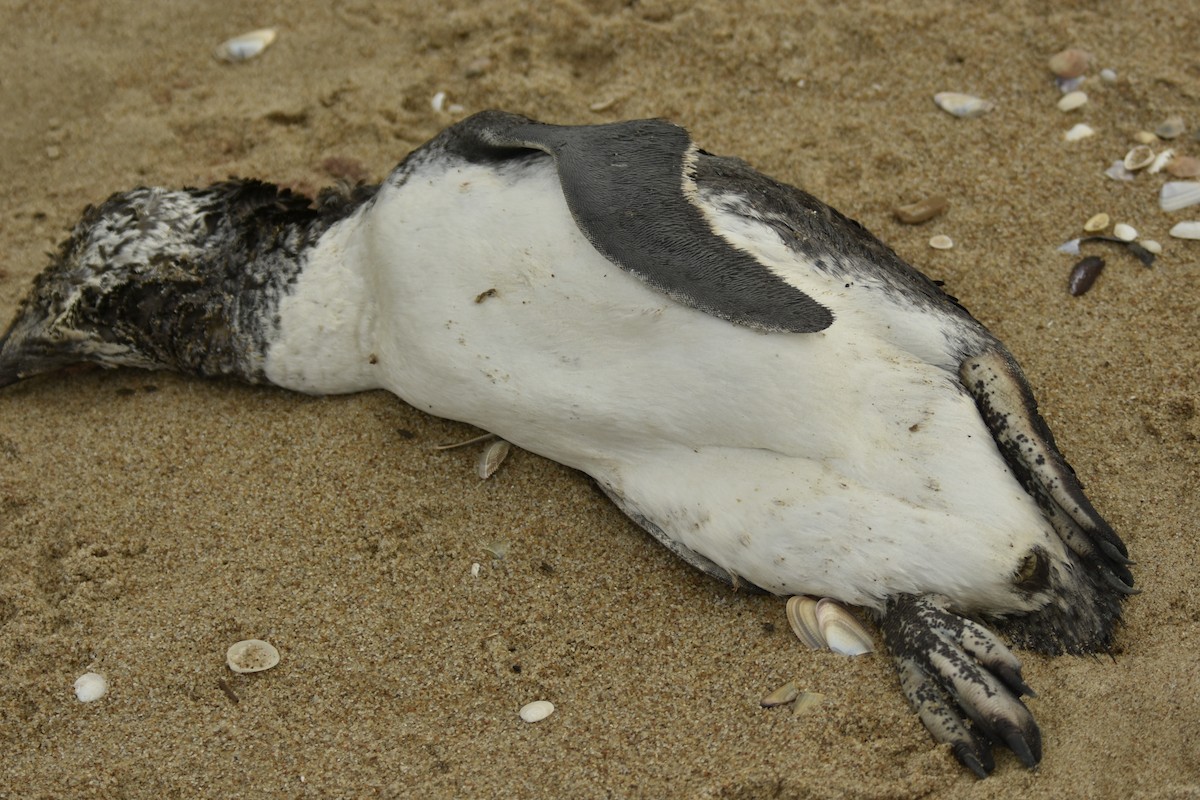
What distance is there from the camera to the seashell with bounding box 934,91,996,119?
164 inches

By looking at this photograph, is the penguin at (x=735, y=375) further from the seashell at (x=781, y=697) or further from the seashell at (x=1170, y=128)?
the seashell at (x=1170, y=128)

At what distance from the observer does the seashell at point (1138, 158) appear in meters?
3.87

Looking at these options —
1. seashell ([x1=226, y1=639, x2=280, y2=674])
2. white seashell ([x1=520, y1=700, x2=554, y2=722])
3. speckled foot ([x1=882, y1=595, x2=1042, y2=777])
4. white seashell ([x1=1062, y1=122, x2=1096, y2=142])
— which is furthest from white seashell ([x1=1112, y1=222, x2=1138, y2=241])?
seashell ([x1=226, y1=639, x2=280, y2=674])

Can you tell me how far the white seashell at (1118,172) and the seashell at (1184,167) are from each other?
0.13 meters

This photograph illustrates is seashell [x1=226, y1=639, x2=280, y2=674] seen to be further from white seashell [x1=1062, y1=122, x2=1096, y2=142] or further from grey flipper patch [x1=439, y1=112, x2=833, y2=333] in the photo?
white seashell [x1=1062, y1=122, x2=1096, y2=142]

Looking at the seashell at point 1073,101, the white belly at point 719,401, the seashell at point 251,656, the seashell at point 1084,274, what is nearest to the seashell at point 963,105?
the seashell at point 1073,101

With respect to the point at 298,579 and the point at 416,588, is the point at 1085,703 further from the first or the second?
the point at 298,579

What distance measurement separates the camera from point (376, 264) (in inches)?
122

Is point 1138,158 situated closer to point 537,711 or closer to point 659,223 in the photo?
point 659,223

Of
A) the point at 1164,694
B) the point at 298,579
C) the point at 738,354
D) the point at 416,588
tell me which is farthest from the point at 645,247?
the point at 1164,694

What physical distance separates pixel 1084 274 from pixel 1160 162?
26.2 inches

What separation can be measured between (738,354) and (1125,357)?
1.42 metres

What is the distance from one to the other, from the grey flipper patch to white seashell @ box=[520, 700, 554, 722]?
1.05 meters

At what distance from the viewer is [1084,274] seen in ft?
11.7
